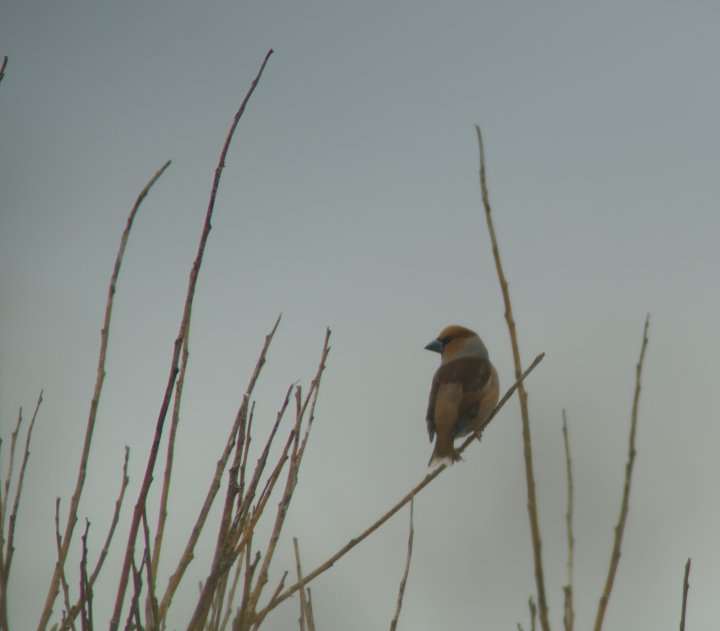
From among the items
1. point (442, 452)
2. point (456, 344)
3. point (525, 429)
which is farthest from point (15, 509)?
point (456, 344)

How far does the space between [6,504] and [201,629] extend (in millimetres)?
886

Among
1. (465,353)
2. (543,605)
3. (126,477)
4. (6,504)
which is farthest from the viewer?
(465,353)

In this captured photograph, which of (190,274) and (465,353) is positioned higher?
(465,353)

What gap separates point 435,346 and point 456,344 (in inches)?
7.2

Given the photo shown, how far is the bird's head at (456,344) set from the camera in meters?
6.48

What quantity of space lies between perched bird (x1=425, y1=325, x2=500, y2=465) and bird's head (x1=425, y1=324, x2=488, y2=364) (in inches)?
23.2

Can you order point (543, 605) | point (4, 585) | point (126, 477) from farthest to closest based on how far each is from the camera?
point (126, 477) → point (4, 585) → point (543, 605)

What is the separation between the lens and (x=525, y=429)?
1762 millimetres

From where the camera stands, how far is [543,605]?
160 centimetres

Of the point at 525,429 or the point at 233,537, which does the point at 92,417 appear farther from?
the point at 525,429

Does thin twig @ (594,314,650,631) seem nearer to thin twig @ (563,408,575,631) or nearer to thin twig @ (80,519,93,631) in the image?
thin twig @ (563,408,575,631)

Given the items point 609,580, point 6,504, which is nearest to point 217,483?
point 6,504

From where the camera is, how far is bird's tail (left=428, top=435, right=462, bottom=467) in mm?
4980

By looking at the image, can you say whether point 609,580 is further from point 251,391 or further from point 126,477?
point 126,477
